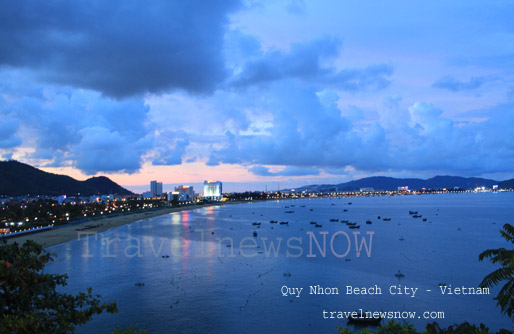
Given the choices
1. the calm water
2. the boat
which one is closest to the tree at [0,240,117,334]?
the calm water

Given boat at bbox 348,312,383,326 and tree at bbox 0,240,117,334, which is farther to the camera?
boat at bbox 348,312,383,326

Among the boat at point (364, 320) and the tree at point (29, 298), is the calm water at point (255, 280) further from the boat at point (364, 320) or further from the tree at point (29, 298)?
the tree at point (29, 298)

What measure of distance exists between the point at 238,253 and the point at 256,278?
16538mm

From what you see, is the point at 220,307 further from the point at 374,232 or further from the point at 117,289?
the point at 374,232

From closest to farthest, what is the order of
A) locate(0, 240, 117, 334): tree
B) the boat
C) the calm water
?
locate(0, 240, 117, 334): tree, the boat, the calm water

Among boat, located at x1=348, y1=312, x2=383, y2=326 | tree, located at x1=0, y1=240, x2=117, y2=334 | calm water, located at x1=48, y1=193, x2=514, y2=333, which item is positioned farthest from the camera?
calm water, located at x1=48, y1=193, x2=514, y2=333

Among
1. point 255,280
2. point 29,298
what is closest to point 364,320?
point 255,280

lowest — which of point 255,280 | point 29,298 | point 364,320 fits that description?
point 364,320

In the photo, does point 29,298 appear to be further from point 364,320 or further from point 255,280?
point 255,280

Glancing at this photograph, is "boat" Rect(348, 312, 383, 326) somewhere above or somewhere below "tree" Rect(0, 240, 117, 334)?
below

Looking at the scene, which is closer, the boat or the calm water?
the boat

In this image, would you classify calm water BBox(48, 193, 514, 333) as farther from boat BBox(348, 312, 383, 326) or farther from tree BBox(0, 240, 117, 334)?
tree BBox(0, 240, 117, 334)

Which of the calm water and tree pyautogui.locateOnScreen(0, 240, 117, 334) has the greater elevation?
tree pyautogui.locateOnScreen(0, 240, 117, 334)

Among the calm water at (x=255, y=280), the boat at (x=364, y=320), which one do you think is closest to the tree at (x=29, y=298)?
the calm water at (x=255, y=280)
